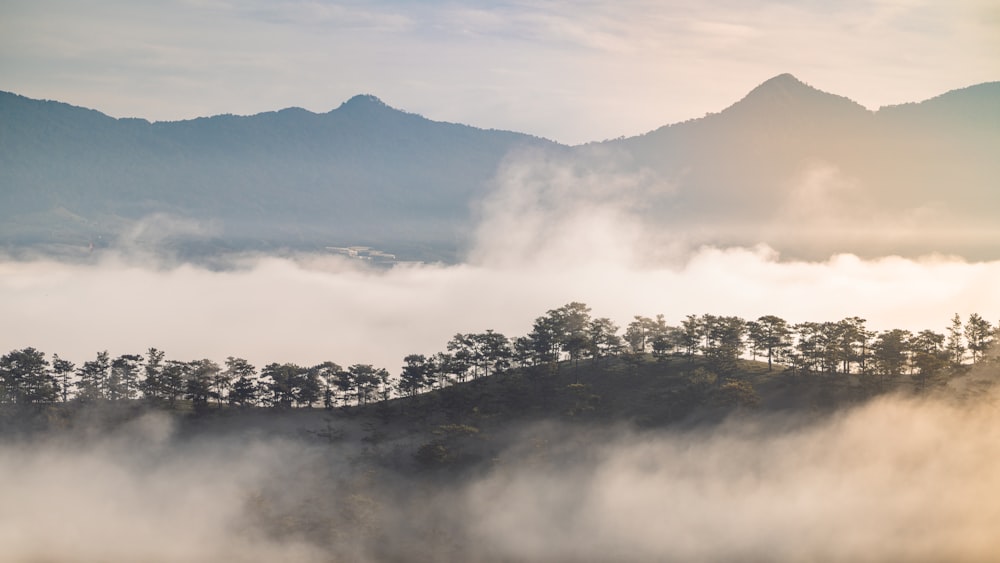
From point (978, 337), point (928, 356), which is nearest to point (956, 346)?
point (978, 337)

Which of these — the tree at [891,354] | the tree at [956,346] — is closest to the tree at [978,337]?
the tree at [956,346]

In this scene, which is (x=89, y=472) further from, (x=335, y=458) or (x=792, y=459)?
(x=792, y=459)

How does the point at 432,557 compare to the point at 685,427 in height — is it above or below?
below

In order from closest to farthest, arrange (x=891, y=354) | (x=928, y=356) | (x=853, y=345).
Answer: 1. (x=928, y=356)
2. (x=891, y=354)
3. (x=853, y=345)

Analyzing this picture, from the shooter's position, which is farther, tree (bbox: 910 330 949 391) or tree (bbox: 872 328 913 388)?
tree (bbox: 872 328 913 388)

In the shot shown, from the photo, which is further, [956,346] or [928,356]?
[956,346]

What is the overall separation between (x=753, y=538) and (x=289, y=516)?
300 ft

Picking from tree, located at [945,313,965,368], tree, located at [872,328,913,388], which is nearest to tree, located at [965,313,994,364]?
tree, located at [945,313,965,368]

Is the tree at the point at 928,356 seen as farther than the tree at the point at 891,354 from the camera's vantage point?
No

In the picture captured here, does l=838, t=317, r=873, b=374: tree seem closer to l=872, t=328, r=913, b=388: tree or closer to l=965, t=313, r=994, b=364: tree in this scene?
l=872, t=328, r=913, b=388: tree

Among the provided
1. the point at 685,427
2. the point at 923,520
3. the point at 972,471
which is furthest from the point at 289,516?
the point at 972,471

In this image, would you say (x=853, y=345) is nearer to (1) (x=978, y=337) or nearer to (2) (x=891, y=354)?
(2) (x=891, y=354)

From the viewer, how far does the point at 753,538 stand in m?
160

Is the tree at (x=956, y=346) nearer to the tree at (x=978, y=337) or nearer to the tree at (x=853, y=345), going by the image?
the tree at (x=978, y=337)
